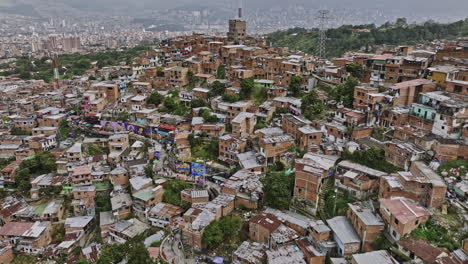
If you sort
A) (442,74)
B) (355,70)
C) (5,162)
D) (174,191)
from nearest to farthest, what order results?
(174,191) → (442,74) → (355,70) → (5,162)

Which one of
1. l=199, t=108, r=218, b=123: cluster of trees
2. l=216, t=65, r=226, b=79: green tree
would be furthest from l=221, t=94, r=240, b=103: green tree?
l=216, t=65, r=226, b=79: green tree

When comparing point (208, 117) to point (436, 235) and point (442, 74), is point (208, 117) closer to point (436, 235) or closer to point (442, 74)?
point (442, 74)

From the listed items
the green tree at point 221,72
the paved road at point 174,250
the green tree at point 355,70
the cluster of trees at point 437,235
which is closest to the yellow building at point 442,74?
the green tree at point 355,70

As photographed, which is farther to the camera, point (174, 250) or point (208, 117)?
point (208, 117)

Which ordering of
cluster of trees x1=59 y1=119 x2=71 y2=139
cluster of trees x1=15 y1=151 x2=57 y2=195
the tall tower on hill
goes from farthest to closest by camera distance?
1. the tall tower on hill
2. cluster of trees x1=59 y1=119 x2=71 y2=139
3. cluster of trees x1=15 y1=151 x2=57 y2=195

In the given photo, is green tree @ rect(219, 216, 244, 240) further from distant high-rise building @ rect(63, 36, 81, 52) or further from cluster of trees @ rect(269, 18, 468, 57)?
distant high-rise building @ rect(63, 36, 81, 52)

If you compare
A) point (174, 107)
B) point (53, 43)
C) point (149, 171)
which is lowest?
point (149, 171)

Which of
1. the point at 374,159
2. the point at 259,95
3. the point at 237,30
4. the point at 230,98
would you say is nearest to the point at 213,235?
the point at 374,159
